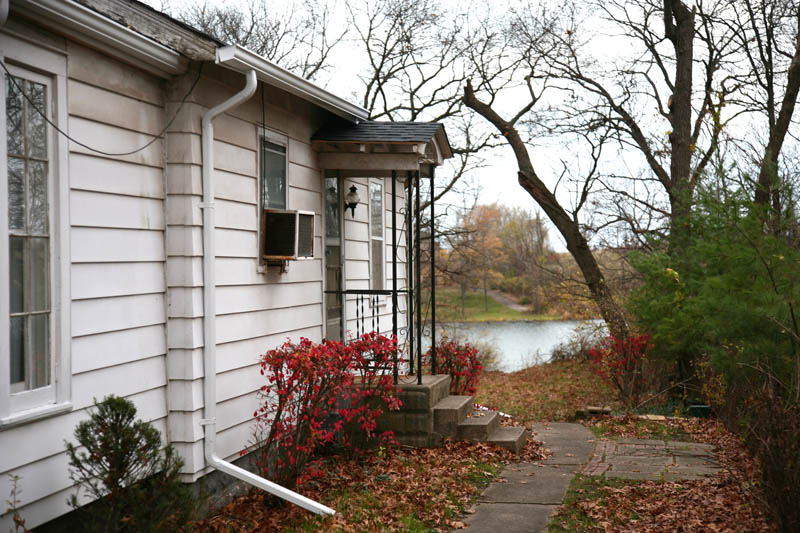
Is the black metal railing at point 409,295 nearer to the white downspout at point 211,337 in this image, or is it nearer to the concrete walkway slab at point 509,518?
the concrete walkway slab at point 509,518

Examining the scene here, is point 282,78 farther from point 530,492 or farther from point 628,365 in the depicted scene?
point 628,365

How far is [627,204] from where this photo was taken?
1769 cm

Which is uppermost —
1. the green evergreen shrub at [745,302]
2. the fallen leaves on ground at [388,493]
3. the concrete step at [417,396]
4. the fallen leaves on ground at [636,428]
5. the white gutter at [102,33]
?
the white gutter at [102,33]

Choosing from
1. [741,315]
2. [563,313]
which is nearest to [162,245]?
[741,315]

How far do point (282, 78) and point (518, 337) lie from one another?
1993 cm

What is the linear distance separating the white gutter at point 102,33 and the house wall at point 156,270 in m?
0.09

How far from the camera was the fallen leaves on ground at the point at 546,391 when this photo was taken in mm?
11789

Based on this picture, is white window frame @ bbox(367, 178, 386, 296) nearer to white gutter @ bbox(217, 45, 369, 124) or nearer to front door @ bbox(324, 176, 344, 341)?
front door @ bbox(324, 176, 344, 341)

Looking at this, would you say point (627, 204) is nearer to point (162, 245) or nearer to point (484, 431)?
point (484, 431)

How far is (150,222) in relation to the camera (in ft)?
16.9

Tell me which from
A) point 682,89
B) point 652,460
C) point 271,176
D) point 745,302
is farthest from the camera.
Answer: point 682,89

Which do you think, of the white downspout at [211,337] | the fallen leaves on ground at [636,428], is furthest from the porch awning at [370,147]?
the fallen leaves on ground at [636,428]

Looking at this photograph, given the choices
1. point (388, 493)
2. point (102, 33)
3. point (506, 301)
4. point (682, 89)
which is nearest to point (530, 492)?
point (388, 493)

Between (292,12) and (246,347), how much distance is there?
16.2 metres
